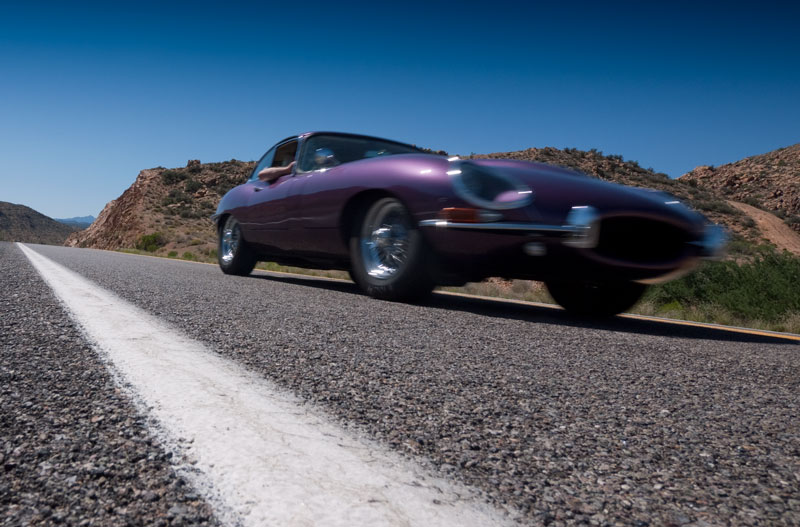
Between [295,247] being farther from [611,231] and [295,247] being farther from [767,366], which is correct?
[767,366]

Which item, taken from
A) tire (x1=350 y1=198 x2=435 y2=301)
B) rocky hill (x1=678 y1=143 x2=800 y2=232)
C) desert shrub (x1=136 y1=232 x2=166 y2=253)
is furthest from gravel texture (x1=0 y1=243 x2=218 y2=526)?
rocky hill (x1=678 y1=143 x2=800 y2=232)

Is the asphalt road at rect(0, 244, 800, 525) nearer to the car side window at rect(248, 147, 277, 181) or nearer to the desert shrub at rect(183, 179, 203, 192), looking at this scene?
the car side window at rect(248, 147, 277, 181)

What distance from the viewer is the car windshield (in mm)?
5750

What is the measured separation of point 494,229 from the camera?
387cm

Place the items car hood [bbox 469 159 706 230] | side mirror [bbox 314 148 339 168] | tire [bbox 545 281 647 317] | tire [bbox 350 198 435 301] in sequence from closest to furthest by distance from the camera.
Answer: car hood [bbox 469 159 706 230], tire [bbox 350 198 435 301], tire [bbox 545 281 647 317], side mirror [bbox 314 148 339 168]

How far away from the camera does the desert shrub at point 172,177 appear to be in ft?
152

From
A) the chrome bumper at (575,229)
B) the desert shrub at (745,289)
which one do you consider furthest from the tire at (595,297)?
the desert shrub at (745,289)

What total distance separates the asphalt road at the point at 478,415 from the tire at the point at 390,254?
1.05m

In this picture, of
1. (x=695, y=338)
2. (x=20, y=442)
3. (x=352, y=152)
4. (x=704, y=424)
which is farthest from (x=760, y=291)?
(x=20, y=442)

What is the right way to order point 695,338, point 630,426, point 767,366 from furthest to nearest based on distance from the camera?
point 695,338
point 767,366
point 630,426

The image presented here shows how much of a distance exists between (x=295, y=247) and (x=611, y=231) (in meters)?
2.99

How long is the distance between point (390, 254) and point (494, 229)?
3.42ft

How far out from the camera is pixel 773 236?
2678 cm

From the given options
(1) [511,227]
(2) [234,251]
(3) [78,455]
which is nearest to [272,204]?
(2) [234,251]
